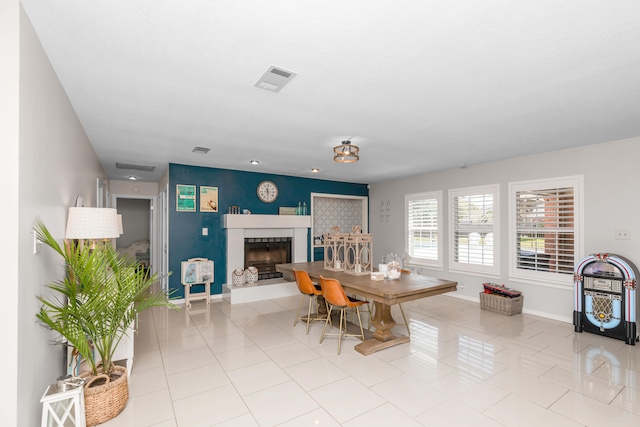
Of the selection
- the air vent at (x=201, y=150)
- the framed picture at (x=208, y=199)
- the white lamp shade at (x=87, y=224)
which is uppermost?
the air vent at (x=201, y=150)

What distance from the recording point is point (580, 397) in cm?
246

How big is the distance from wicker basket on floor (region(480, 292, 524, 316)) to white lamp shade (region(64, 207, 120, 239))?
5.05 meters

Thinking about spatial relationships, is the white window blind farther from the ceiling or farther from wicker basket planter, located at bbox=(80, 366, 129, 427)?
wicker basket planter, located at bbox=(80, 366, 129, 427)

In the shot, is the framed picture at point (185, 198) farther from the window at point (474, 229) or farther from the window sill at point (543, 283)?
the window sill at point (543, 283)

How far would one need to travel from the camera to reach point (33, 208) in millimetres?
1716

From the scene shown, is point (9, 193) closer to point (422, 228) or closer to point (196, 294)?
point (196, 294)

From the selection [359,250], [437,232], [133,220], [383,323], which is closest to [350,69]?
[359,250]

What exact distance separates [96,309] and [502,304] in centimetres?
502

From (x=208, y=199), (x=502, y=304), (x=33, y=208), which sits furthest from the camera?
(x=208, y=199)

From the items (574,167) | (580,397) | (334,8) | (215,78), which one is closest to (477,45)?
(334,8)

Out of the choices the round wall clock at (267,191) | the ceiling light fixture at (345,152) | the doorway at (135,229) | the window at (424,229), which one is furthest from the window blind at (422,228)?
the doorway at (135,229)

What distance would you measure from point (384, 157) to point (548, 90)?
2.47m

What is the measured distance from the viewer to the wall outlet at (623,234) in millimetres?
3828

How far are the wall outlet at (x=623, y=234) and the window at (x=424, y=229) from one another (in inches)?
99.6
